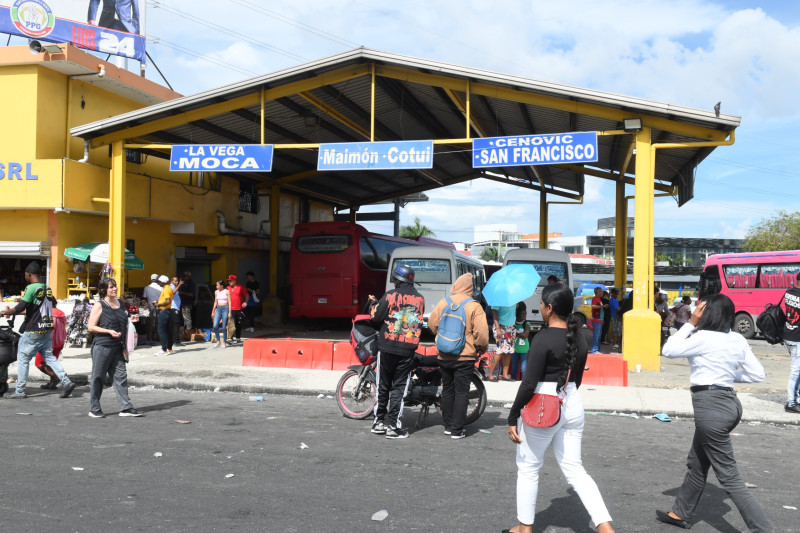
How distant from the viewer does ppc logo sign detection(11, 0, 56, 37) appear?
1847 centimetres

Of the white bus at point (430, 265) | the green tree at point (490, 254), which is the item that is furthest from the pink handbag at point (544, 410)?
the green tree at point (490, 254)

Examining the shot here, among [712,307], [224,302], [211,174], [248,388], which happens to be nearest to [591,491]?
[712,307]

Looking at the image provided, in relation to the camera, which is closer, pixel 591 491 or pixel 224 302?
pixel 591 491

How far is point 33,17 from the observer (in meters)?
18.9

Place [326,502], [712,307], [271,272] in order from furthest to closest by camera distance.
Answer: [271,272]
[326,502]
[712,307]

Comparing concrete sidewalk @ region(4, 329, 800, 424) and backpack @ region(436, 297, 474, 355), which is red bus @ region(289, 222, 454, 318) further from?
backpack @ region(436, 297, 474, 355)

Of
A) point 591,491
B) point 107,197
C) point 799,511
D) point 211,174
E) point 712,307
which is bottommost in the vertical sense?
point 799,511

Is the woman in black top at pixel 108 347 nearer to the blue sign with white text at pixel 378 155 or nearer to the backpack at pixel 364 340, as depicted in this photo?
the backpack at pixel 364 340

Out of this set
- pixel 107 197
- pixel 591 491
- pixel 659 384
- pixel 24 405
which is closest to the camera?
pixel 591 491

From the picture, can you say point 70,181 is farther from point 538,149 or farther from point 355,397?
point 355,397

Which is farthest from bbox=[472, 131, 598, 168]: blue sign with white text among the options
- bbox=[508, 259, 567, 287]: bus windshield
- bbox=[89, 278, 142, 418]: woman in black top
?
bbox=[89, 278, 142, 418]: woman in black top

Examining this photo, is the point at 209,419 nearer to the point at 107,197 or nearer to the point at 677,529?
the point at 677,529

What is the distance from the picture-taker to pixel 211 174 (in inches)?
890

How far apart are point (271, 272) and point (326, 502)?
20090 mm
